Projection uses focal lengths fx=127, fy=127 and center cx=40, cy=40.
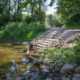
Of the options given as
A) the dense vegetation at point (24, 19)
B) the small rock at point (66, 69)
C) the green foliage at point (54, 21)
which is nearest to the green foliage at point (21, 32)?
the dense vegetation at point (24, 19)

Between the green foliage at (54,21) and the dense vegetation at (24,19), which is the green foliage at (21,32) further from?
the green foliage at (54,21)

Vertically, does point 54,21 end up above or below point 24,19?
below

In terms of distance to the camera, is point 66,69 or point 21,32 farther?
point 21,32

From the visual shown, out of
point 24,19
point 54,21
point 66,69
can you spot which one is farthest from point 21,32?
point 54,21

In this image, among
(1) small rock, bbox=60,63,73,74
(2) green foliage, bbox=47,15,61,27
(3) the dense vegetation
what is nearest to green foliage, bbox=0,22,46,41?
(3) the dense vegetation

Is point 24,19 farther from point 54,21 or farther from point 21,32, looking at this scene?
point 54,21

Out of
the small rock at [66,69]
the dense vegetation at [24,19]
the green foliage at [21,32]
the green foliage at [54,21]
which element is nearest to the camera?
the small rock at [66,69]

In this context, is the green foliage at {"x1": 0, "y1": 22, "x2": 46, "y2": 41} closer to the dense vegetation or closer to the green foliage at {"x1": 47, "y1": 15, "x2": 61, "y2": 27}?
the dense vegetation

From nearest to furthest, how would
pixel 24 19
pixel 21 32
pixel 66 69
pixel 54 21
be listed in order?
pixel 66 69 → pixel 21 32 → pixel 24 19 → pixel 54 21

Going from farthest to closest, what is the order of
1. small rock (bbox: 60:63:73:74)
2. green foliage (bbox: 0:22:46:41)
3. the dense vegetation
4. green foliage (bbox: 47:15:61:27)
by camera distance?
green foliage (bbox: 47:15:61:27)
the dense vegetation
green foliage (bbox: 0:22:46:41)
small rock (bbox: 60:63:73:74)

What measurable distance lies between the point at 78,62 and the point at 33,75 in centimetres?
158

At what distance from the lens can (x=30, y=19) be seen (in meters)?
19.8

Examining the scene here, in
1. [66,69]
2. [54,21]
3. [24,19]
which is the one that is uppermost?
[24,19]

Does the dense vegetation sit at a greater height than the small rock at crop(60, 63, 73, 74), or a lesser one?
greater
